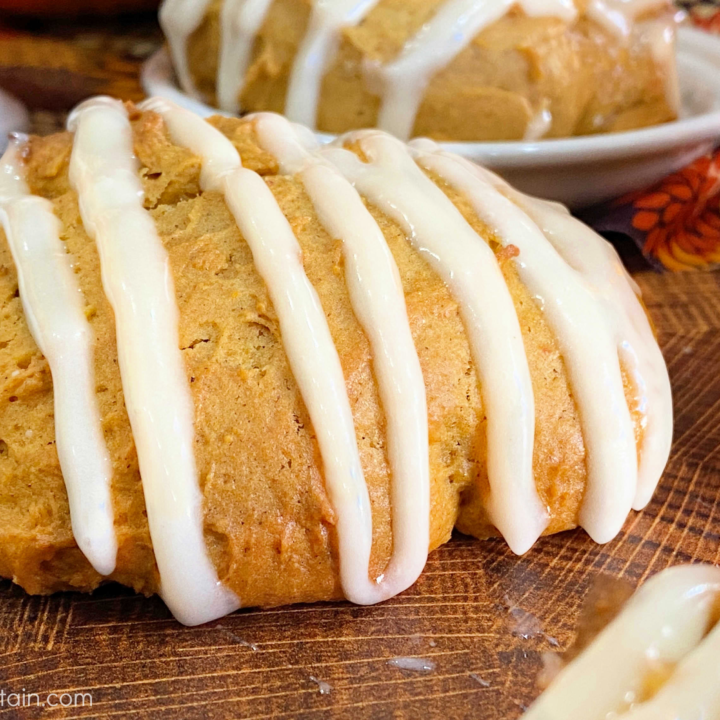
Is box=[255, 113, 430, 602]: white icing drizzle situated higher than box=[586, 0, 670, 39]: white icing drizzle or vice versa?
box=[586, 0, 670, 39]: white icing drizzle

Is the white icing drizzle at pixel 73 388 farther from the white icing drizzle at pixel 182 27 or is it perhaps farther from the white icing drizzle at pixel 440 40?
the white icing drizzle at pixel 182 27

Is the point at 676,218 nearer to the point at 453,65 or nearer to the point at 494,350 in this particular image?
the point at 453,65

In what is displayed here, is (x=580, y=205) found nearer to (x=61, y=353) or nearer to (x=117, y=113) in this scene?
(x=117, y=113)

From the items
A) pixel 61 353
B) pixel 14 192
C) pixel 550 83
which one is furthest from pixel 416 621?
pixel 550 83

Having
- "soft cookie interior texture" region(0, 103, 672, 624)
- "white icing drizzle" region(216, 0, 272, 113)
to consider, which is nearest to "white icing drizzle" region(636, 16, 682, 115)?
"white icing drizzle" region(216, 0, 272, 113)

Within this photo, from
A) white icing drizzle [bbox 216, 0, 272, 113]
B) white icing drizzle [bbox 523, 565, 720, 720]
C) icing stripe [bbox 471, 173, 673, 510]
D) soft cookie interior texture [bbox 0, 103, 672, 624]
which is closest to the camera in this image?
white icing drizzle [bbox 523, 565, 720, 720]

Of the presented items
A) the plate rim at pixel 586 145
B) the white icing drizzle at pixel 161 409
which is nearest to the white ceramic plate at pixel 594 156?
the plate rim at pixel 586 145

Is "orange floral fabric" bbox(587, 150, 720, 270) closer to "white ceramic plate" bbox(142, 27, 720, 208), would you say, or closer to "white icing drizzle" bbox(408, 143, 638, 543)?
"white ceramic plate" bbox(142, 27, 720, 208)
